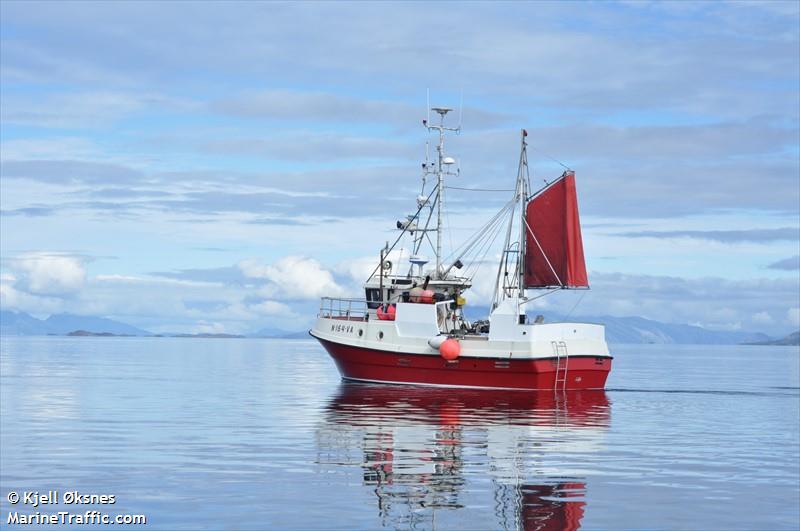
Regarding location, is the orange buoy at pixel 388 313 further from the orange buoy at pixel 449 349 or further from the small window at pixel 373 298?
the orange buoy at pixel 449 349

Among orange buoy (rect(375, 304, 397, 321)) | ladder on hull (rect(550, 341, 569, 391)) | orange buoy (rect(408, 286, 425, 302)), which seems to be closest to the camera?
ladder on hull (rect(550, 341, 569, 391))

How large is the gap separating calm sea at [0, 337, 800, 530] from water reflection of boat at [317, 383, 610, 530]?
0.09 m

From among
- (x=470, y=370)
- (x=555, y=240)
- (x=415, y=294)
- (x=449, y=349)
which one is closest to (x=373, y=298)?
(x=415, y=294)

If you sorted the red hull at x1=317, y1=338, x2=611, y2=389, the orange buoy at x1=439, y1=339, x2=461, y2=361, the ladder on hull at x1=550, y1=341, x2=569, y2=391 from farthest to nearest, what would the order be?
1. the ladder on hull at x1=550, y1=341, x2=569, y2=391
2. the red hull at x1=317, y1=338, x2=611, y2=389
3. the orange buoy at x1=439, y1=339, x2=461, y2=361

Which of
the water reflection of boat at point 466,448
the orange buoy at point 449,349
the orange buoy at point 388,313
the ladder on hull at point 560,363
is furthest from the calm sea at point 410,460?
the orange buoy at point 388,313

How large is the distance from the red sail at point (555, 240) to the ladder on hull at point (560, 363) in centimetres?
435

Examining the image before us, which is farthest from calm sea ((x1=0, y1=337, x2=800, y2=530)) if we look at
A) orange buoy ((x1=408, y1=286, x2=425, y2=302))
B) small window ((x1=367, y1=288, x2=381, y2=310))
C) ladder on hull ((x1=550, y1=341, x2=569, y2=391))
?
small window ((x1=367, y1=288, x2=381, y2=310))

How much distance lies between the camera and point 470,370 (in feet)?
197

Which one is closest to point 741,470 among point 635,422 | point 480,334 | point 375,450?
point 375,450

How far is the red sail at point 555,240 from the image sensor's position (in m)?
62.6

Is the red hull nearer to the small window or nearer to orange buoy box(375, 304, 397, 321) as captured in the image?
orange buoy box(375, 304, 397, 321)

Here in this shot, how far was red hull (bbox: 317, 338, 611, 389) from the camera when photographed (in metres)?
59.2

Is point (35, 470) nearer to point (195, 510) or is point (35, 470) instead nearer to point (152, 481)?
point (152, 481)

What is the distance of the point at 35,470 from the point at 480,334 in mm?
36036
